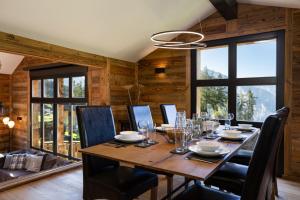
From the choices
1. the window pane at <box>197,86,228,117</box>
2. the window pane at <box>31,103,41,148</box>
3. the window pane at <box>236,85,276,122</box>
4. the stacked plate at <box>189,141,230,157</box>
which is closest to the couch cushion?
the window pane at <box>31,103,41,148</box>

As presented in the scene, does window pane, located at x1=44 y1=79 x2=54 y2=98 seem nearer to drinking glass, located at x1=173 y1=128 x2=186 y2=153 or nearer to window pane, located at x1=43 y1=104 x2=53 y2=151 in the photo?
window pane, located at x1=43 y1=104 x2=53 y2=151

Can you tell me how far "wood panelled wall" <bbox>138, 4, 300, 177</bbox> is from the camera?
3293mm

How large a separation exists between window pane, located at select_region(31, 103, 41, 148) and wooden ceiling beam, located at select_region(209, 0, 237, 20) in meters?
5.56

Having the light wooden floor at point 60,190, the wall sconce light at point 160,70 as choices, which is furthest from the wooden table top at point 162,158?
the wall sconce light at point 160,70

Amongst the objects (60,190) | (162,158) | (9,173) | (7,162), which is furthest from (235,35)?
(7,162)

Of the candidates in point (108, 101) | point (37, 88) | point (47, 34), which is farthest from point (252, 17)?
point (37, 88)

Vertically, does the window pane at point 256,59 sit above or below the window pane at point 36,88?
above

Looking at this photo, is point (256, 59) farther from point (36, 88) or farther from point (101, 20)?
point (36, 88)

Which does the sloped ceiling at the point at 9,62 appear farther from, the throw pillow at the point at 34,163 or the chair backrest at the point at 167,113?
the chair backrest at the point at 167,113

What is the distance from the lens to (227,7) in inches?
133

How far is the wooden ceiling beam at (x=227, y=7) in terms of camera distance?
10.6ft

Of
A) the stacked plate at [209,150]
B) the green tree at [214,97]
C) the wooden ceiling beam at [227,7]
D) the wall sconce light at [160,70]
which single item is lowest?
the stacked plate at [209,150]

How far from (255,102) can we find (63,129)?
15.8 ft

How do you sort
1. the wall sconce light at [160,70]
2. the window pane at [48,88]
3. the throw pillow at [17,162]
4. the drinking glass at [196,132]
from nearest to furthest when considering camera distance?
the drinking glass at [196,132], the wall sconce light at [160,70], the throw pillow at [17,162], the window pane at [48,88]
